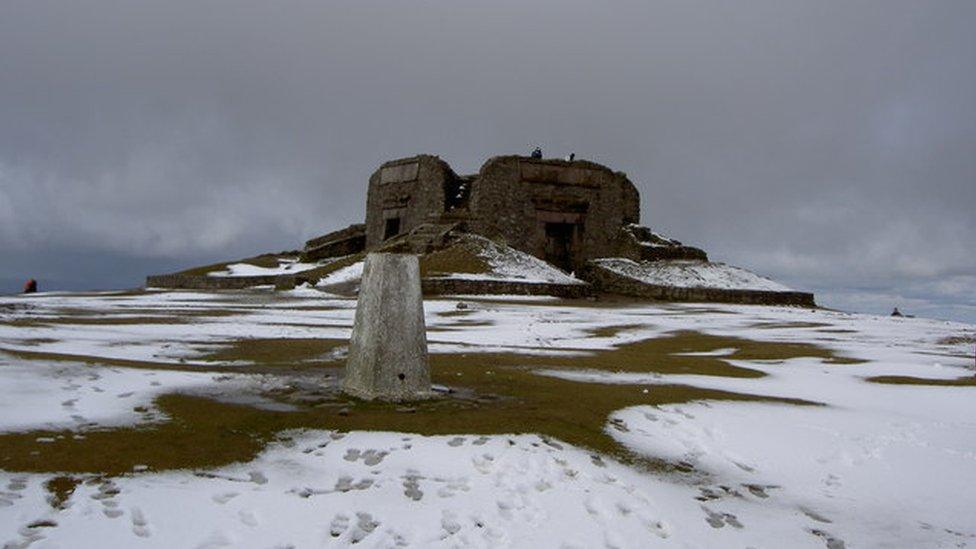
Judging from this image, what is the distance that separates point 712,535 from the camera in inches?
205

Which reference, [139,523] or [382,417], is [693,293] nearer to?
[382,417]

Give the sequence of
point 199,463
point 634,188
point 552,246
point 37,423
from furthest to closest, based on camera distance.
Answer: point 634,188
point 552,246
point 37,423
point 199,463

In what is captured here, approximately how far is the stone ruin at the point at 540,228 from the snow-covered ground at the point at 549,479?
25.2 metres

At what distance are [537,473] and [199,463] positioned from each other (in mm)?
2550

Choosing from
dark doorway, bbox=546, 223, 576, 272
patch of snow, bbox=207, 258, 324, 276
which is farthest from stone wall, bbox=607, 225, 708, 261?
patch of snow, bbox=207, 258, 324, 276

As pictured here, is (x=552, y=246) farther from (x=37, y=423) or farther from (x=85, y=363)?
(x=37, y=423)

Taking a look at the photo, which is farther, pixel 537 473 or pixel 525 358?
pixel 525 358

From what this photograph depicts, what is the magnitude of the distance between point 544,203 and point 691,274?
8.52 m

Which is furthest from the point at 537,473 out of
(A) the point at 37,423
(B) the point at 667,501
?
(A) the point at 37,423

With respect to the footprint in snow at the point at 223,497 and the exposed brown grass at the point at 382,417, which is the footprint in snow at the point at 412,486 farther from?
the footprint in snow at the point at 223,497

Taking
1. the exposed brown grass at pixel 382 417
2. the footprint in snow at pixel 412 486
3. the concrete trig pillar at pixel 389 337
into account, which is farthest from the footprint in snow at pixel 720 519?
the concrete trig pillar at pixel 389 337

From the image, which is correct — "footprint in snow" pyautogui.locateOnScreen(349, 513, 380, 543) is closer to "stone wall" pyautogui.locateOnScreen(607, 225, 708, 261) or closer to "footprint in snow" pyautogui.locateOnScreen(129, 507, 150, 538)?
"footprint in snow" pyautogui.locateOnScreen(129, 507, 150, 538)

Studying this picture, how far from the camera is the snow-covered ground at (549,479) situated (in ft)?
15.6

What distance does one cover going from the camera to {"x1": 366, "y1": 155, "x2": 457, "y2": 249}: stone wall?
133 feet
